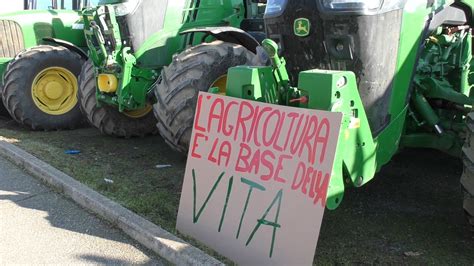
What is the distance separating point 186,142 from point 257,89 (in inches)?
75.7

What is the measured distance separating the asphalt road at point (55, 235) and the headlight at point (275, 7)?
6.21 feet

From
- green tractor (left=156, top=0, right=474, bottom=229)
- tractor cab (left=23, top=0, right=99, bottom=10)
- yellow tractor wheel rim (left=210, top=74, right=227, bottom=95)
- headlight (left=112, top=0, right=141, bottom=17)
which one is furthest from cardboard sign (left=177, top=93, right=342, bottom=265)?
tractor cab (left=23, top=0, right=99, bottom=10)

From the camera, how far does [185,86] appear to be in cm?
512

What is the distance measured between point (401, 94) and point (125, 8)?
395 cm

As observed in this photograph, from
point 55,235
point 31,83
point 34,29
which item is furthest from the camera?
point 34,29

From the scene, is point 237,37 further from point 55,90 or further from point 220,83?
point 55,90

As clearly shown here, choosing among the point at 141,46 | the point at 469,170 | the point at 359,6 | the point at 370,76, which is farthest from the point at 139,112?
the point at 469,170

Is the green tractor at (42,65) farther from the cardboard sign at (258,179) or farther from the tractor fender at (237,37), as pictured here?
the cardboard sign at (258,179)

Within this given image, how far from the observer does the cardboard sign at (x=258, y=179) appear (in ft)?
9.56

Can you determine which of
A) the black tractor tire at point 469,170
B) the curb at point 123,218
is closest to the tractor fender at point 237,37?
the curb at point 123,218

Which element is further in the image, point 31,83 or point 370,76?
point 31,83

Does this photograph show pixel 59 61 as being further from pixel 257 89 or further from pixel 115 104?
pixel 257 89

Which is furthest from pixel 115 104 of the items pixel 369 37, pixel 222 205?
pixel 369 37

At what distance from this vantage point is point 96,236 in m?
3.90
